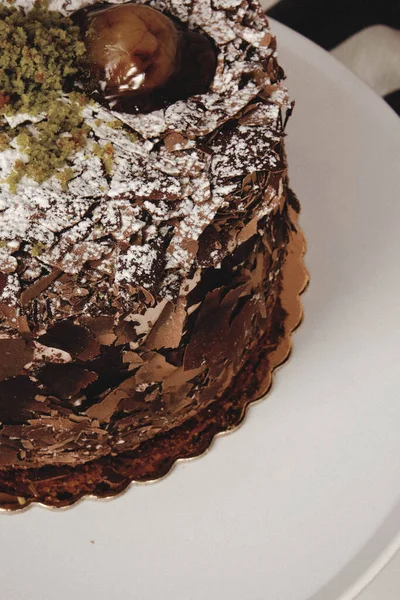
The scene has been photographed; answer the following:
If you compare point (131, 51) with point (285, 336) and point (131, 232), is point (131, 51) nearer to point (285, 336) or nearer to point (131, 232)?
point (131, 232)

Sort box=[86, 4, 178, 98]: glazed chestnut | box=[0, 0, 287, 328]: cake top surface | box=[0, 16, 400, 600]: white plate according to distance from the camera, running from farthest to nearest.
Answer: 1. box=[0, 16, 400, 600]: white plate
2. box=[86, 4, 178, 98]: glazed chestnut
3. box=[0, 0, 287, 328]: cake top surface

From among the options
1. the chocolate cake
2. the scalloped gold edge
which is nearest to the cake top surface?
the chocolate cake

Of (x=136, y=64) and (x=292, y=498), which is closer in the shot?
(x=136, y=64)

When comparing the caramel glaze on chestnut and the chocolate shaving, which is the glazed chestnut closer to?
the caramel glaze on chestnut

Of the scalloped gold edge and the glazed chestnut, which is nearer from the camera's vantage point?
the glazed chestnut

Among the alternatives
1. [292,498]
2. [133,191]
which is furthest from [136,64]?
[292,498]

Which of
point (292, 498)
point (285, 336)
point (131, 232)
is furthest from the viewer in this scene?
point (285, 336)
